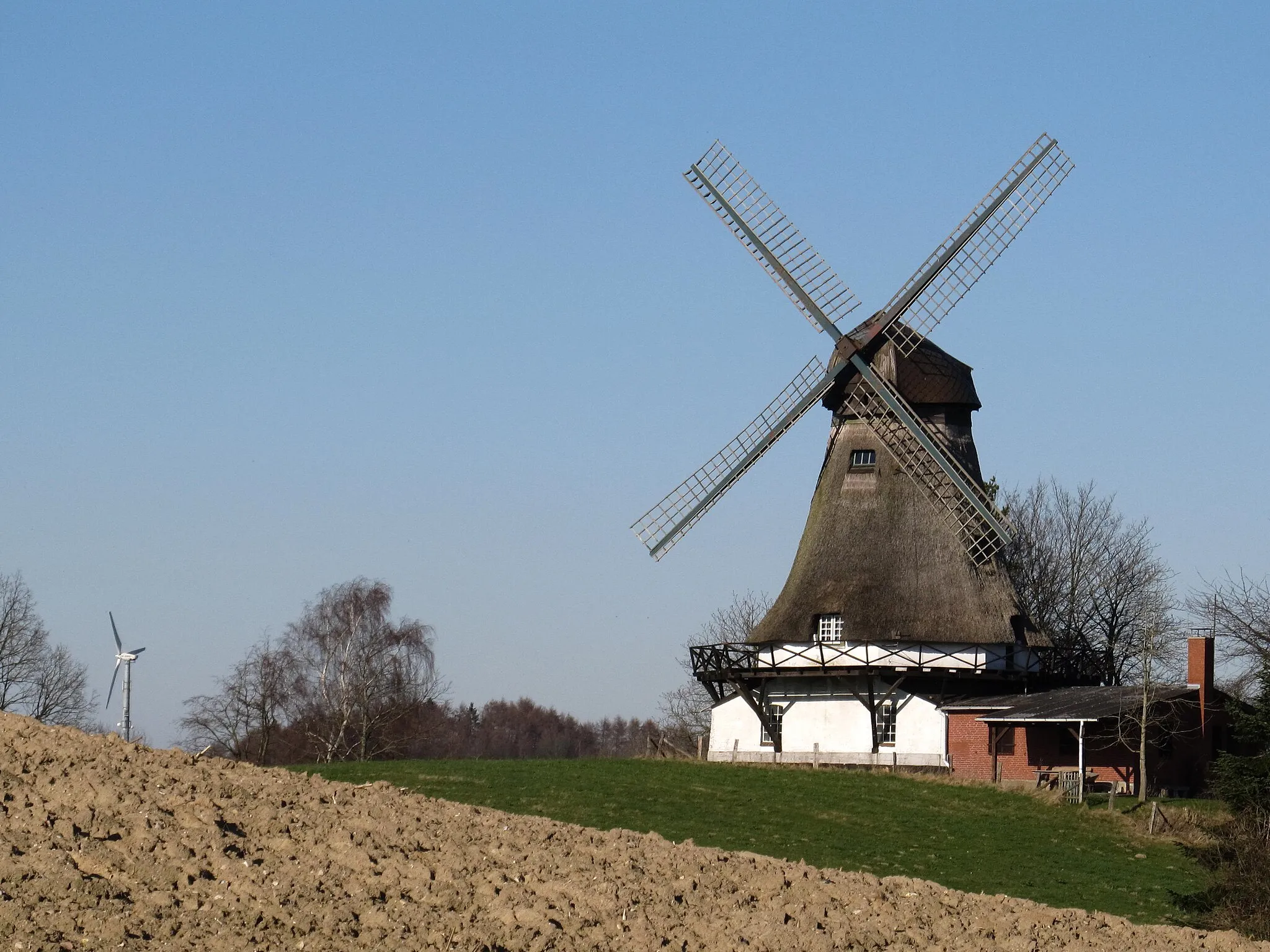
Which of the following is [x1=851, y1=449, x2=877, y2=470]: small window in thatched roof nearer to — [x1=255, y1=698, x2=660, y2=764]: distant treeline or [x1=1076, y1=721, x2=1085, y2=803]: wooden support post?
[x1=1076, y1=721, x2=1085, y2=803]: wooden support post

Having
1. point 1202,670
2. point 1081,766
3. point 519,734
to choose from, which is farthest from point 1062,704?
point 519,734

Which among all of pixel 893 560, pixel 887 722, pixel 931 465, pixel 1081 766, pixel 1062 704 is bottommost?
pixel 1081 766

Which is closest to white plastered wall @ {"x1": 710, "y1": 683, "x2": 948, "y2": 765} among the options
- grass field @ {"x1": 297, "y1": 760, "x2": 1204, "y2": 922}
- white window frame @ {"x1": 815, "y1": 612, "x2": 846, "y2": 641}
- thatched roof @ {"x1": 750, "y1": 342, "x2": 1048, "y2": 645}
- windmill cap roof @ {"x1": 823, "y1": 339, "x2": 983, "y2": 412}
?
white window frame @ {"x1": 815, "y1": 612, "x2": 846, "y2": 641}

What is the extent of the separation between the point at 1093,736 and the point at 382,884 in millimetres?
28109

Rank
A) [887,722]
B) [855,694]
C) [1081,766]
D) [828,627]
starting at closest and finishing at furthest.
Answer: [1081,766], [855,694], [887,722], [828,627]

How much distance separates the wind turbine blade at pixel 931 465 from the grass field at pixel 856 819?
6.54 meters

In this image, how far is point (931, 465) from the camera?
40.2 m

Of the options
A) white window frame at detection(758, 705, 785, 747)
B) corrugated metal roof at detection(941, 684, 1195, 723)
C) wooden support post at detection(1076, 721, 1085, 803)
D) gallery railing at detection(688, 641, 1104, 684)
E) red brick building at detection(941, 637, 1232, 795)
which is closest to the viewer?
wooden support post at detection(1076, 721, 1085, 803)

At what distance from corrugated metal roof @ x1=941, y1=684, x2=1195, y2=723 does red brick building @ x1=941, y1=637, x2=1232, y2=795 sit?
0.10ft

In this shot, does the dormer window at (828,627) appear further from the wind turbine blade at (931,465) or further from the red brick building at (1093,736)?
the wind turbine blade at (931,465)

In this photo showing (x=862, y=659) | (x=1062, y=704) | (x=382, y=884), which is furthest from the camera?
(x=862, y=659)

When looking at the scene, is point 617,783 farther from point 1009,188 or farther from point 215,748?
point 215,748

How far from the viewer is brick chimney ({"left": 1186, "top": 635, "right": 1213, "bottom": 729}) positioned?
40000 mm

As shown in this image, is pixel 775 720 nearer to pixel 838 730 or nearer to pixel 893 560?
pixel 838 730
